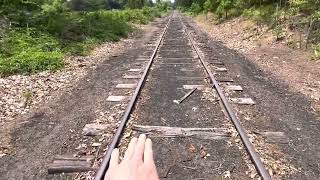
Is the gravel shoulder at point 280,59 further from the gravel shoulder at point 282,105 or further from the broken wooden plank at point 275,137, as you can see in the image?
the broken wooden plank at point 275,137

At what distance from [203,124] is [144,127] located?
103cm

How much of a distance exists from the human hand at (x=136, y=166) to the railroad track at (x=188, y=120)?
3346mm

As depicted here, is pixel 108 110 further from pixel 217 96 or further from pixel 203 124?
pixel 217 96

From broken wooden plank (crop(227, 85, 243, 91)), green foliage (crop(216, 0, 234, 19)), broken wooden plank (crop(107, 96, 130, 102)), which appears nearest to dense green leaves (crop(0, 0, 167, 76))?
broken wooden plank (crop(107, 96, 130, 102))

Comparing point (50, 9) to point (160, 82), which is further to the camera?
point (50, 9)

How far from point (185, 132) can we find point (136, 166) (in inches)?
190

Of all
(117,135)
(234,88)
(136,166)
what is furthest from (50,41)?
(136,166)

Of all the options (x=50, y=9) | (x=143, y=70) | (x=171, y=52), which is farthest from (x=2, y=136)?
(x=50, y=9)

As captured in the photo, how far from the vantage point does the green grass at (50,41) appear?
33.7ft

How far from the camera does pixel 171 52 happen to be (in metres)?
14.2

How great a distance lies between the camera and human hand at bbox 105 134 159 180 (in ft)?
3.64

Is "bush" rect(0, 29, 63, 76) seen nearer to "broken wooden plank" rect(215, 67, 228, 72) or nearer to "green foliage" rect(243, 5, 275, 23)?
"broken wooden plank" rect(215, 67, 228, 72)

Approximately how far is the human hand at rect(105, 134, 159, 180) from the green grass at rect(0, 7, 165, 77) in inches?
366

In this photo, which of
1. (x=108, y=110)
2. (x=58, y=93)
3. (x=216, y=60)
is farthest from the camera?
(x=216, y=60)
